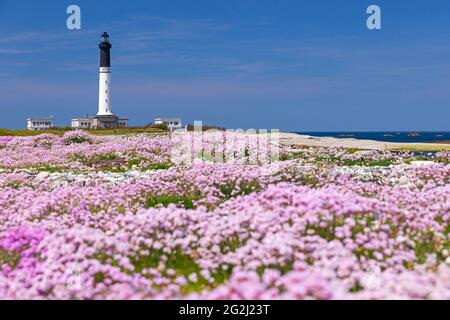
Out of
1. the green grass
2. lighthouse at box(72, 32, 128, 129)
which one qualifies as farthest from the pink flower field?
lighthouse at box(72, 32, 128, 129)

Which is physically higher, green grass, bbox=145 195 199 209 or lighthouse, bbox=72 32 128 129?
lighthouse, bbox=72 32 128 129

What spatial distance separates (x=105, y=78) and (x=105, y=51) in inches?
183

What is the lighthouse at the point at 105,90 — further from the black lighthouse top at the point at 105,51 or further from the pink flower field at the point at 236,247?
Result: the pink flower field at the point at 236,247

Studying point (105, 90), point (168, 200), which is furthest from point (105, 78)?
point (168, 200)

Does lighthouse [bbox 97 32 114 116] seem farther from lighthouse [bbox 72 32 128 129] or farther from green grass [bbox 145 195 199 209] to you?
green grass [bbox 145 195 199 209]

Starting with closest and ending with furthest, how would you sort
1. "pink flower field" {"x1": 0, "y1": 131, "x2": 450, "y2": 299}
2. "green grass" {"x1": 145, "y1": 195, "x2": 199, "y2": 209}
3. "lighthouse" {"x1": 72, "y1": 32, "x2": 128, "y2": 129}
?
"pink flower field" {"x1": 0, "y1": 131, "x2": 450, "y2": 299}, "green grass" {"x1": 145, "y1": 195, "x2": 199, "y2": 209}, "lighthouse" {"x1": 72, "y1": 32, "x2": 128, "y2": 129}

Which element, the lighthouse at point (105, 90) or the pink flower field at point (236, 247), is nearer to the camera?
the pink flower field at point (236, 247)

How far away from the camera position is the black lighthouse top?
94.9m

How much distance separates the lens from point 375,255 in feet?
21.3

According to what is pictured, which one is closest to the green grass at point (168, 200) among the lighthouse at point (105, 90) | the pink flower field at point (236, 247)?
the pink flower field at point (236, 247)

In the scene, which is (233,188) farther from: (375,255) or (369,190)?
(375,255)

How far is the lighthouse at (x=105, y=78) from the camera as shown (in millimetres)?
94875

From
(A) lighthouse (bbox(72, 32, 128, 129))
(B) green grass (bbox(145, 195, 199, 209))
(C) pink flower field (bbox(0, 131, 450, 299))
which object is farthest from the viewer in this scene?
(A) lighthouse (bbox(72, 32, 128, 129))
